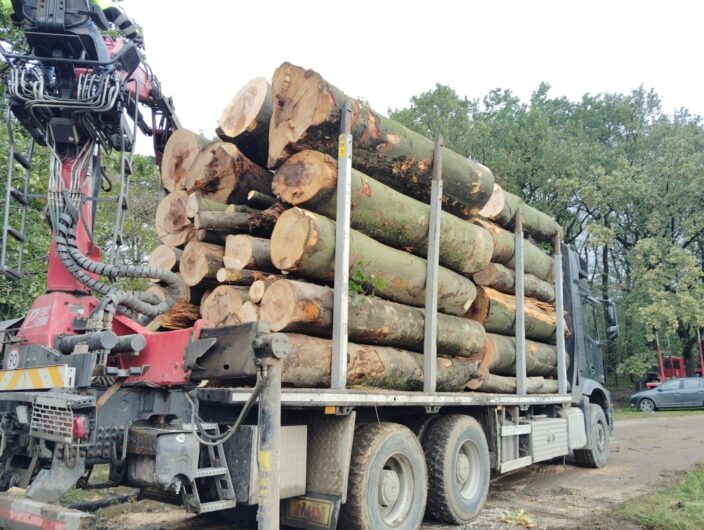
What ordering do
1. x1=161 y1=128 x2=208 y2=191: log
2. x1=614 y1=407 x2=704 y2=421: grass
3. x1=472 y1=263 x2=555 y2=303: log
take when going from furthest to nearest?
x1=614 y1=407 x2=704 y2=421: grass
x1=472 y1=263 x2=555 y2=303: log
x1=161 y1=128 x2=208 y2=191: log

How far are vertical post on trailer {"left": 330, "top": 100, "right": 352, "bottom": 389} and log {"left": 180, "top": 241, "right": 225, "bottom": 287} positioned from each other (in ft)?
3.97

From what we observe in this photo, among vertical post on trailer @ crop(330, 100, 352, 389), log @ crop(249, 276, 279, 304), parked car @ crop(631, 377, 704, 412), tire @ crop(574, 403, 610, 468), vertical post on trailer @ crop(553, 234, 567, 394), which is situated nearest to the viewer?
vertical post on trailer @ crop(330, 100, 352, 389)

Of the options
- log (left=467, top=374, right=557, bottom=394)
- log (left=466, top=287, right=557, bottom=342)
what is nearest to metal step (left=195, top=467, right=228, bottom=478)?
log (left=467, top=374, right=557, bottom=394)

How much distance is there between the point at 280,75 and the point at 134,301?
2.35 meters

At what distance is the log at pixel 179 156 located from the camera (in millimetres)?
6504

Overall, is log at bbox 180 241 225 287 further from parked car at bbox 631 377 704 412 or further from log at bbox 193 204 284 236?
parked car at bbox 631 377 704 412

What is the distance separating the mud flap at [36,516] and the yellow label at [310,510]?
171 cm

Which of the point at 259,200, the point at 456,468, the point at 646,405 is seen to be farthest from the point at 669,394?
the point at 259,200

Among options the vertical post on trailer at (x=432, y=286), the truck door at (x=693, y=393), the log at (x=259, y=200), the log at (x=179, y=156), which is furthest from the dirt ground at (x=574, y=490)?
the truck door at (x=693, y=393)

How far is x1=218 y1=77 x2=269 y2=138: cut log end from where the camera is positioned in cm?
593

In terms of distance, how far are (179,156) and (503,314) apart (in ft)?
14.1

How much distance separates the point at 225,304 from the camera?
18.1 feet

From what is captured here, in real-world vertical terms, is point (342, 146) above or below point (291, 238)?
above

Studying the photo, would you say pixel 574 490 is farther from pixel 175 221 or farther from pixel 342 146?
pixel 175 221
